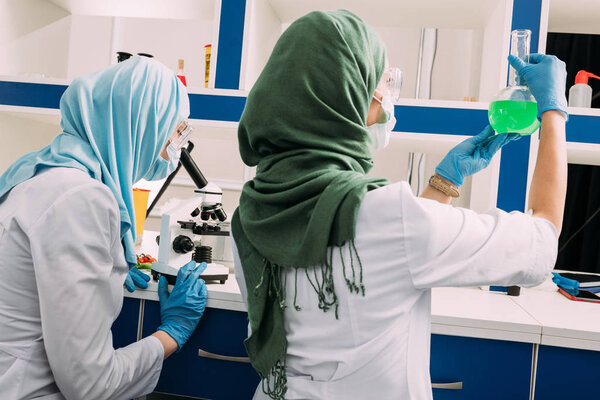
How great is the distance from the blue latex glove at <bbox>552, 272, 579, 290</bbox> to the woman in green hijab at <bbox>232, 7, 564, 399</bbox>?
0.84 m

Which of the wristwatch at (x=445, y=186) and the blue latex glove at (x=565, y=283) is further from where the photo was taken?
the blue latex glove at (x=565, y=283)

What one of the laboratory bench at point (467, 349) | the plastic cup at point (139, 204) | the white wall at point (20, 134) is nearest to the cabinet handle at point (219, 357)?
the laboratory bench at point (467, 349)

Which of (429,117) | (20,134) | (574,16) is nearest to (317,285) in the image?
(429,117)

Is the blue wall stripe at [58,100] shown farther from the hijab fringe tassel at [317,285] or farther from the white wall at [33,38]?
the hijab fringe tassel at [317,285]

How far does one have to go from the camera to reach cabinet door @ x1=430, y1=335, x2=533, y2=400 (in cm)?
113

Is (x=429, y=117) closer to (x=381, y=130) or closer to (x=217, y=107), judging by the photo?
(x=381, y=130)

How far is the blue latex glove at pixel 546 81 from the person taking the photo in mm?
976

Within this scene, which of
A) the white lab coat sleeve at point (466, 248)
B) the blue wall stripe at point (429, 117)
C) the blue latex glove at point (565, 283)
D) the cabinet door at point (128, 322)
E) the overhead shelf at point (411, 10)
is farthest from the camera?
the overhead shelf at point (411, 10)

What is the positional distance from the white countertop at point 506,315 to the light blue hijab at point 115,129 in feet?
0.90

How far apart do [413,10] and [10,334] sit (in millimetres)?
1731

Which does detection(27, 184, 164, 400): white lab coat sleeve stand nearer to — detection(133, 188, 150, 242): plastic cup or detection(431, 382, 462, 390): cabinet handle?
detection(431, 382, 462, 390): cabinet handle

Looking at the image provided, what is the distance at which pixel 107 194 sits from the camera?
102 centimetres

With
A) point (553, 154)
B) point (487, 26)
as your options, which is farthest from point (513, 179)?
point (553, 154)

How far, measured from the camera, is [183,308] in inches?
48.9
